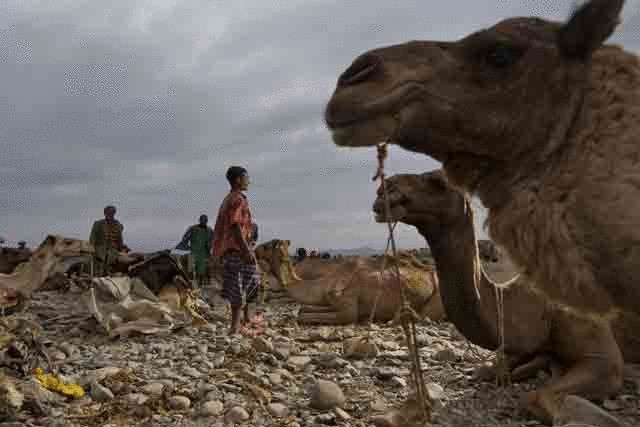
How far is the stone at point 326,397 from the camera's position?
4.80 metres

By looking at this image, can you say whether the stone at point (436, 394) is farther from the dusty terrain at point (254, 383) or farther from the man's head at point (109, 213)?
the man's head at point (109, 213)

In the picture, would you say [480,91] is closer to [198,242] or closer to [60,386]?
[60,386]

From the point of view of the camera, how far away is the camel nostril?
2.19 meters

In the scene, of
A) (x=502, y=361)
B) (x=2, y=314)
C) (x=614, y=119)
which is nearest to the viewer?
(x=614, y=119)

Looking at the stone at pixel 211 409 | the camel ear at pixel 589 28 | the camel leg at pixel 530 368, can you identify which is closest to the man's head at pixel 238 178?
the stone at pixel 211 409

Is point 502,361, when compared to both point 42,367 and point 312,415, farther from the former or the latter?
point 42,367

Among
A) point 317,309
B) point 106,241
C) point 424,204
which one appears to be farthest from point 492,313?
point 106,241

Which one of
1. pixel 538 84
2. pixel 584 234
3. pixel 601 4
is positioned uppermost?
pixel 601 4

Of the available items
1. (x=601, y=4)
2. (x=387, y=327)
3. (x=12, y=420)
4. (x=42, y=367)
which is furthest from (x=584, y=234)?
(x=387, y=327)

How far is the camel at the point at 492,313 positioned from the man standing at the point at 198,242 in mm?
8373

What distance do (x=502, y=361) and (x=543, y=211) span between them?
9.73ft

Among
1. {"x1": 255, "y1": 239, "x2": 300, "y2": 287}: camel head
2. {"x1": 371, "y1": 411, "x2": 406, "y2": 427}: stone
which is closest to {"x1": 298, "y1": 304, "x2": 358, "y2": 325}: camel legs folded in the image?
{"x1": 255, "y1": 239, "x2": 300, "y2": 287}: camel head

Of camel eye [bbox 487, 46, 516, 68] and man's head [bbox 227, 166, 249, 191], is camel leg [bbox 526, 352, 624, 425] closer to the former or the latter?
camel eye [bbox 487, 46, 516, 68]

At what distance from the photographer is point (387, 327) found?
33.2 feet
